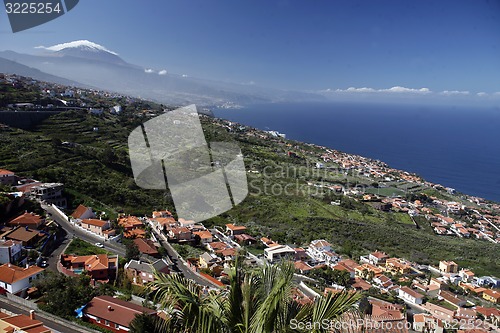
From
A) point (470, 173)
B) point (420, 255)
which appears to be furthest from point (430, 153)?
point (420, 255)

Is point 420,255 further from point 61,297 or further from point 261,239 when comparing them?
point 61,297

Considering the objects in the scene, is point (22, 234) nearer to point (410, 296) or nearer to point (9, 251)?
point (9, 251)

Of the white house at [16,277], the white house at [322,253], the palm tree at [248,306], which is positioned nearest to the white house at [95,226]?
the white house at [16,277]

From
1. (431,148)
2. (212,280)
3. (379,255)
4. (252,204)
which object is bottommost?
(431,148)

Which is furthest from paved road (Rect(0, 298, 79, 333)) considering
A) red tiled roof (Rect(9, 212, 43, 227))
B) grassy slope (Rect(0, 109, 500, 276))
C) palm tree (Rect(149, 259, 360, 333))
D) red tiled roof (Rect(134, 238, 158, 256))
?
grassy slope (Rect(0, 109, 500, 276))

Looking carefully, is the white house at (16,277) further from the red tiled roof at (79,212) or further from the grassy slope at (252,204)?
the grassy slope at (252,204)

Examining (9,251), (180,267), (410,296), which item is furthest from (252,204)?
(9,251)

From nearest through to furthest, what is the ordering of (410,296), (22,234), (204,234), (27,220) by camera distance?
(22,234) < (27,220) < (410,296) < (204,234)
